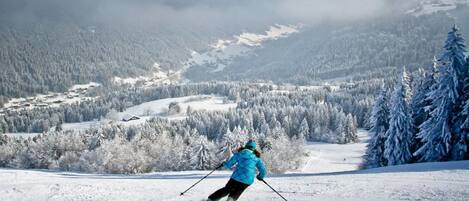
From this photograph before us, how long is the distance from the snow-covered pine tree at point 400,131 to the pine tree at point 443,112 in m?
4.63

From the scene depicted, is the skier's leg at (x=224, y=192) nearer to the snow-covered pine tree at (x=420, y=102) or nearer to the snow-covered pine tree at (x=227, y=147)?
the snow-covered pine tree at (x=420, y=102)

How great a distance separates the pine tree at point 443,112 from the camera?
33.5 meters

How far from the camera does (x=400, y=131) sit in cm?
4003

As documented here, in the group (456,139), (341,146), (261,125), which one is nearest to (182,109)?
(261,125)

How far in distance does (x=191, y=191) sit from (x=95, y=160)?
2345 inches

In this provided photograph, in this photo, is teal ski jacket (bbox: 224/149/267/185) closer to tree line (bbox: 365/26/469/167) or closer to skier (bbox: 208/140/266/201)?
skier (bbox: 208/140/266/201)

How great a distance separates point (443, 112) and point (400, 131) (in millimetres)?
6643

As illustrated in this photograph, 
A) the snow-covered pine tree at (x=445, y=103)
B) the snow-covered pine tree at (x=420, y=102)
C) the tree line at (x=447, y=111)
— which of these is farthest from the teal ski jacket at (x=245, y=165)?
the snow-covered pine tree at (x=420, y=102)

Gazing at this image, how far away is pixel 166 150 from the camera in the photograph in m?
75.7

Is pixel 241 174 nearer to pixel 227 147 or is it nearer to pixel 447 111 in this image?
pixel 447 111

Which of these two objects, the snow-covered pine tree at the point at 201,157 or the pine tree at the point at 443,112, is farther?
the snow-covered pine tree at the point at 201,157

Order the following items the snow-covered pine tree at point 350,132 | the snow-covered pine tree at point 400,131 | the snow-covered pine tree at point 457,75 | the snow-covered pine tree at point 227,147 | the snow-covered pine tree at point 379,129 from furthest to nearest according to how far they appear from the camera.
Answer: the snow-covered pine tree at point 350,132
the snow-covered pine tree at point 227,147
the snow-covered pine tree at point 379,129
the snow-covered pine tree at point 400,131
the snow-covered pine tree at point 457,75

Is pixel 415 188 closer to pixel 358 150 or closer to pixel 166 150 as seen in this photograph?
pixel 166 150

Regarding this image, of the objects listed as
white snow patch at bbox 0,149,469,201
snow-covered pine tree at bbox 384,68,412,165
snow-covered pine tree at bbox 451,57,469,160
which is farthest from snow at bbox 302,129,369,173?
white snow patch at bbox 0,149,469,201
